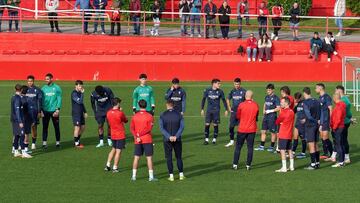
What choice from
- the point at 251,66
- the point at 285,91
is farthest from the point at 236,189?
the point at 251,66

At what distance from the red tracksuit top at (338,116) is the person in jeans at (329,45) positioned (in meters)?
20.1

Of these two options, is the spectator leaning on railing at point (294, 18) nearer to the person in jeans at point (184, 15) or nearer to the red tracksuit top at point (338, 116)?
the person in jeans at point (184, 15)

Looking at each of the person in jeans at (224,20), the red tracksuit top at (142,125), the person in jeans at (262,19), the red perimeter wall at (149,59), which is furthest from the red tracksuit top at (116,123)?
the person in jeans at (224,20)

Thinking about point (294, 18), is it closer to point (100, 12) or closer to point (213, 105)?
point (100, 12)

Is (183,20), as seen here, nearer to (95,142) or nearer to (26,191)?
(95,142)

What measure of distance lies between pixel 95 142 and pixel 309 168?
718 cm

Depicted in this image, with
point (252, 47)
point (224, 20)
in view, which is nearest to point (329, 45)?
point (252, 47)

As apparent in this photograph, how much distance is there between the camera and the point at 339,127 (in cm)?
2409

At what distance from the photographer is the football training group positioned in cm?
2211

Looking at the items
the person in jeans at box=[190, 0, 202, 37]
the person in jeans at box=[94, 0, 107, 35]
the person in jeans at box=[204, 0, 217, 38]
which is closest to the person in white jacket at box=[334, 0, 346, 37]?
the person in jeans at box=[204, 0, 217, 38]

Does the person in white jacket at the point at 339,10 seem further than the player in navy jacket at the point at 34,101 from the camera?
Yes

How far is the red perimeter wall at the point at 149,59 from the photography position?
4350cm

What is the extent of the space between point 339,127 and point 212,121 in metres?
5.07

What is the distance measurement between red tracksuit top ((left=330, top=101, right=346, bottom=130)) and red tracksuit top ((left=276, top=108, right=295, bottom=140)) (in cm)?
136
